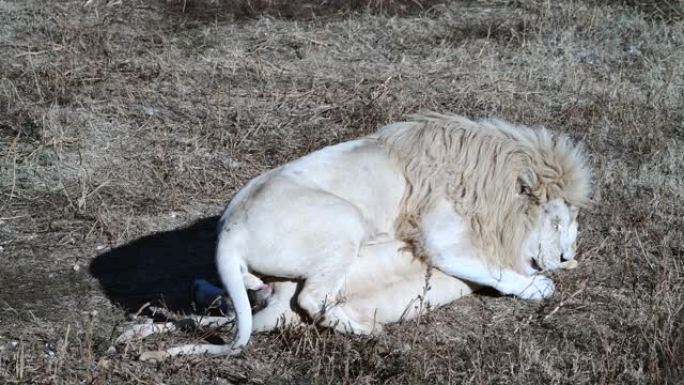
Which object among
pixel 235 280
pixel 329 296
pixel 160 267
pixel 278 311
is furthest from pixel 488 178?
pixel 160 267

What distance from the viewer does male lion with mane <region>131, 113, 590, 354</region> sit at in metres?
4.73

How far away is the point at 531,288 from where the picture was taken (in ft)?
17.4

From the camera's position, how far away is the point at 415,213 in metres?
5.18

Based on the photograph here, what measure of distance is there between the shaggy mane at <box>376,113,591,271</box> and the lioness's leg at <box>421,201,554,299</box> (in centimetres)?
4

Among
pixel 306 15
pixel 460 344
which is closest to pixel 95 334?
pixel 460 344

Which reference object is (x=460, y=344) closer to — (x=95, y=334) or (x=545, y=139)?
(x=545, y=139)

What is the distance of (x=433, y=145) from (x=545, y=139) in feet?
1.87

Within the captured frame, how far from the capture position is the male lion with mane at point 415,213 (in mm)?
4734

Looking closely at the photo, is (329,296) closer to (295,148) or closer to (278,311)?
(278,311)

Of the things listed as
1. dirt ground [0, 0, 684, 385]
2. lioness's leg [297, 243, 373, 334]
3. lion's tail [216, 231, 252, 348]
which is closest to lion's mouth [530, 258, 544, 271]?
dirt ground [0, 0, 684, 385]

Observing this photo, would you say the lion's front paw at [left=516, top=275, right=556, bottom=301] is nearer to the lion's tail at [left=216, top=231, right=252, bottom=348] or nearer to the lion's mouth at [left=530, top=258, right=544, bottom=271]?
the lion's mouth at [left=530, top=258, right=544, bottom=271]

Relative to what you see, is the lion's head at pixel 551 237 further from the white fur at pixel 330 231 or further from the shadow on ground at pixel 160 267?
the shadow on ground at pixel 160 267

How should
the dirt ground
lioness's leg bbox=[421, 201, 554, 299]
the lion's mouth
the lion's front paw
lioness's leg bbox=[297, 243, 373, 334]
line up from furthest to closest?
the lion's mouth → the lion's front paw → lioness's leg bbox=[421, 201, 554, 299] → lioness's leg bbox=[297, 243, 373, 334] → the dirt ground

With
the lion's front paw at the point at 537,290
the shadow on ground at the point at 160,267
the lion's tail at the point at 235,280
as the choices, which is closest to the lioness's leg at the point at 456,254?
the lion's front paw at the point at 537,290
